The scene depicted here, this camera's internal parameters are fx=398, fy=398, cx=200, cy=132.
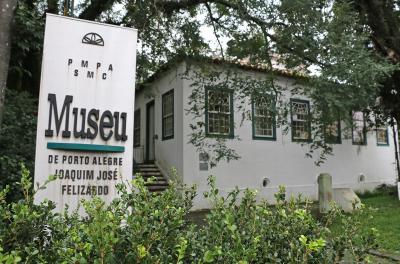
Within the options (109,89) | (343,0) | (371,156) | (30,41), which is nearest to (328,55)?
(343,0)

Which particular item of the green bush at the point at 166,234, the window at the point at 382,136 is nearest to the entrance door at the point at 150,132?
the window at the point at 382,136

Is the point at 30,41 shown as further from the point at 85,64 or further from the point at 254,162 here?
the point at 254,162

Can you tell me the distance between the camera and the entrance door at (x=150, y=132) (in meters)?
16.7

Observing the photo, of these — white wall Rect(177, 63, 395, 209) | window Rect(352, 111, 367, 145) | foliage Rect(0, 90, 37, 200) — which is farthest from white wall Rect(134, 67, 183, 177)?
window Rect(352, 111, 367, 145)

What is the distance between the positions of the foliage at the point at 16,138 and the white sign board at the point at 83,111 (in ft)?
7.31

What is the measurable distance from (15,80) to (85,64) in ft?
19.1

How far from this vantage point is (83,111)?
4.77 meters

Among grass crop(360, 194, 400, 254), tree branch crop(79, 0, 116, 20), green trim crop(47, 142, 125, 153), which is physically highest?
tree branch crop(79, 0, 116, 20)

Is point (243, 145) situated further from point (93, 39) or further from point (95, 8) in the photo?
point (93, 39)

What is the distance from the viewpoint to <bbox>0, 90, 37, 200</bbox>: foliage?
6.71 m

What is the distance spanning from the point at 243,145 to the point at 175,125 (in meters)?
2.58

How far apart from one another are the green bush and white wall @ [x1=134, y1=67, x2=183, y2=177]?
10.2 m

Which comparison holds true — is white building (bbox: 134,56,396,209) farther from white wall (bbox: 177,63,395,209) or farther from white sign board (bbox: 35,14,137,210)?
white sign board (bbox: 35,14,137,210)

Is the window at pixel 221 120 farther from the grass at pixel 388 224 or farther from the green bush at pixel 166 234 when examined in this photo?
the green bush at pixel 166 234
